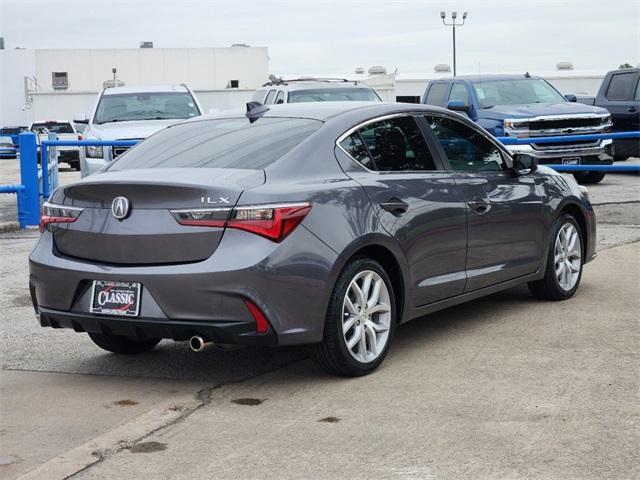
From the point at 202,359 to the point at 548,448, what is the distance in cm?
272

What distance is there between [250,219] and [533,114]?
1271 cm

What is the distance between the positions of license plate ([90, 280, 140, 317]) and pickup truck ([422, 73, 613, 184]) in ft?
39.2

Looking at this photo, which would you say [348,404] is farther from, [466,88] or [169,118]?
[466,88]

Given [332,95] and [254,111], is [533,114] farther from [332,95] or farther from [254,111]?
[254,111]

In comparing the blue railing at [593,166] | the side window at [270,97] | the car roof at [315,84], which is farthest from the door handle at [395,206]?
the side window at [270,97]

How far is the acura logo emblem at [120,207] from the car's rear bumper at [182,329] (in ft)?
1.83

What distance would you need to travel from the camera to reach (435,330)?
7660 mm

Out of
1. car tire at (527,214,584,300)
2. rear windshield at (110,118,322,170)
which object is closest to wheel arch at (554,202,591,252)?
car tire at (527,214,584,300)

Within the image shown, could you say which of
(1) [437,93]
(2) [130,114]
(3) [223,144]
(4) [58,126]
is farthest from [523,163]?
(4) [58,126]

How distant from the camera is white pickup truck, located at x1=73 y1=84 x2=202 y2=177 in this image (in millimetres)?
16688

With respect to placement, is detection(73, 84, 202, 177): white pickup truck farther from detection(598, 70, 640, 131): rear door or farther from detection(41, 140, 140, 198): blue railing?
detection(598, 70, 640, 131): rear door

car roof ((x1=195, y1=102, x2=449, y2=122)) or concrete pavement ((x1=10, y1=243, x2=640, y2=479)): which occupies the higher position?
car roof ((x1=195, y1=102, x2=449, y2=122))

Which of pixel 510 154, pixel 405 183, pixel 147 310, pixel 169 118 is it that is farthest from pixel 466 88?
pixel 147 310

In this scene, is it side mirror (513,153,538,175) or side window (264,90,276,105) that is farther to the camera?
side window (264,90,276,105)
